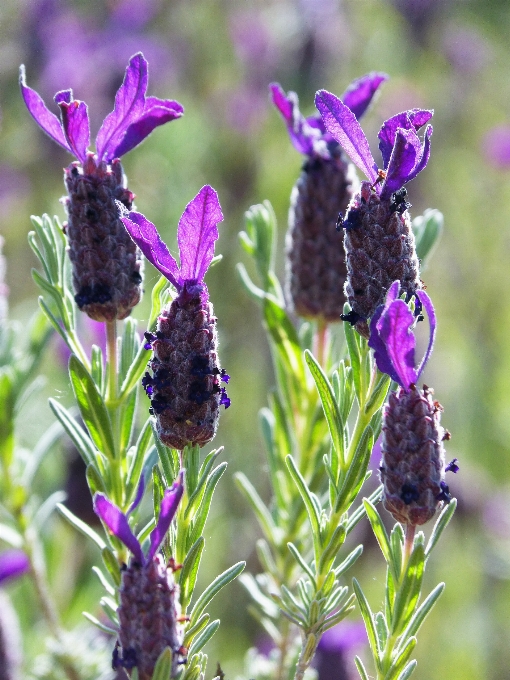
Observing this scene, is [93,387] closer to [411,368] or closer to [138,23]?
[411,368]

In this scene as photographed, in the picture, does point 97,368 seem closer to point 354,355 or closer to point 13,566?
point 354,355

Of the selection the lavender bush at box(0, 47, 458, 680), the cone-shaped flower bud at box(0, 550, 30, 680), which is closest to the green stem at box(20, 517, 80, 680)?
the cone-shaped flower bud at box(0, 550, 30, 680)

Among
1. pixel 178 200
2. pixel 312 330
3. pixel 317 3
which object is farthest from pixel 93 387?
pixel 317 3

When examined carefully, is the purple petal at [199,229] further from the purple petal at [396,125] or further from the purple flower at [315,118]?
the purple flower at [315,118]

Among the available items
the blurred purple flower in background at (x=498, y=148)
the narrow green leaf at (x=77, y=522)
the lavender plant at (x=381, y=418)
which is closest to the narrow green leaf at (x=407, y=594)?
A: the lavender plant at (x=381, y=418)

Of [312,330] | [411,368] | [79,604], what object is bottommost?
[79,604]

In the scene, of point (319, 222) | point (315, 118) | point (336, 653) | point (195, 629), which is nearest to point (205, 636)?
point (195, 629)

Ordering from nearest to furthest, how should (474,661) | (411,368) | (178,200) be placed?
(411,368), (178,200), (474,661)
